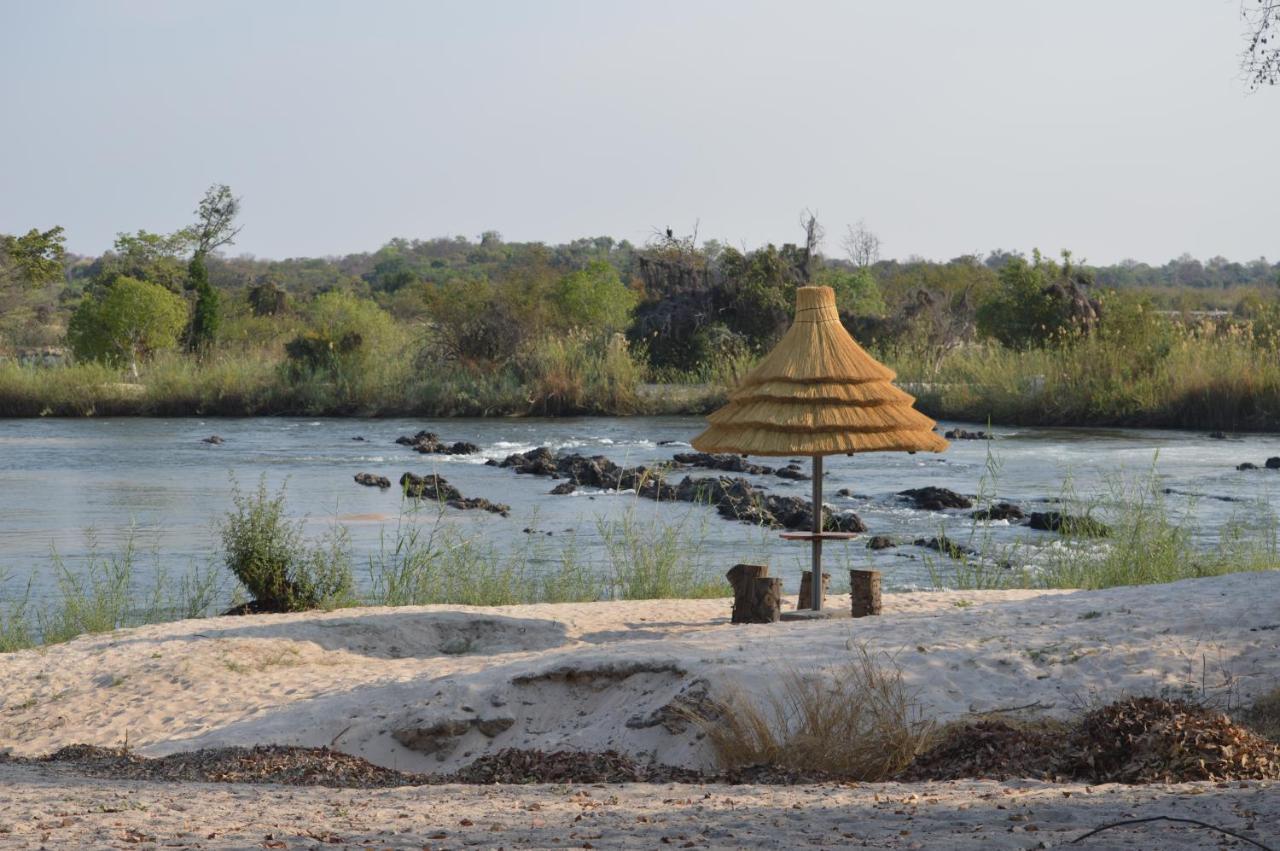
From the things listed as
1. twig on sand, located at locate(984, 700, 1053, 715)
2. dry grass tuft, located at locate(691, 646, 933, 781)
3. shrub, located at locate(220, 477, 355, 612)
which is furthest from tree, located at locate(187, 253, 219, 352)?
twig on sand, located at locate(984, 700, 1053, 715)

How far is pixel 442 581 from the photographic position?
456 inches

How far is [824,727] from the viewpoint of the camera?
6207mm

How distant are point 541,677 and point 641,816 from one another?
2651 millimetres

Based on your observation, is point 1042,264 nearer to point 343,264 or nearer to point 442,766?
point 442,766

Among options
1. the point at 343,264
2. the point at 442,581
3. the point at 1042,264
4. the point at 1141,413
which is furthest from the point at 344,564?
the point at 343,264

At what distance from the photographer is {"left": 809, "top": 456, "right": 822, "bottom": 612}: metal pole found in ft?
30.6

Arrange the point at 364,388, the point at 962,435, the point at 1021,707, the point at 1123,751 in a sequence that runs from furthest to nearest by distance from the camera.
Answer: the point at 364,388 < the point at 962,435 < the point at 1021,707 < the point at 1123,751

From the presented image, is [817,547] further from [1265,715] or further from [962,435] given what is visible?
[962,435]

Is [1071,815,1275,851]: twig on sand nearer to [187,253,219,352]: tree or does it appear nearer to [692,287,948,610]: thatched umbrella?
[692,287,948,610]: thatched umbrella

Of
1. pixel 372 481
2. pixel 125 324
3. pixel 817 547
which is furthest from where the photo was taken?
pixel 125 324

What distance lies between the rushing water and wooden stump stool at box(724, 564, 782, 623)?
3.27 meters

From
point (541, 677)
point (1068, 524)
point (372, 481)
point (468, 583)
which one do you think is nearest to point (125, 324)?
point (372, 481)

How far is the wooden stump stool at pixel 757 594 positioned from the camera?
904 centimetres

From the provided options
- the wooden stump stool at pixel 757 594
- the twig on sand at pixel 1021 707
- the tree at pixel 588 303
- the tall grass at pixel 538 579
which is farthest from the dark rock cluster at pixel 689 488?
the tree at pixel 588 303
